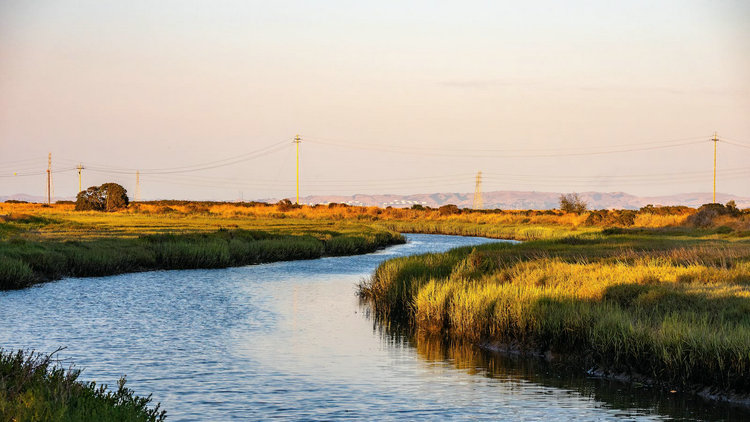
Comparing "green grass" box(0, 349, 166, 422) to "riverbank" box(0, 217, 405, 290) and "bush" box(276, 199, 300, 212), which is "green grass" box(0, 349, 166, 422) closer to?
"riverbank" box(0, 217, 405, 290)

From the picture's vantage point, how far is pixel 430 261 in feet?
113

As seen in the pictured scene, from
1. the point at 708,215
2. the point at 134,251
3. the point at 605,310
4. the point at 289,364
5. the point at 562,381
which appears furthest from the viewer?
the point at 708,215

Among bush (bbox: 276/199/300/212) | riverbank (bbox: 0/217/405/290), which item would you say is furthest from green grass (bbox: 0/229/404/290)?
bush (bbox: 276/199/300/212)

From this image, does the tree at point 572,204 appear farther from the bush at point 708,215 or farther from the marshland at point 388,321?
the marshland at point 388,321

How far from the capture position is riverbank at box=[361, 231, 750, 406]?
15.9m

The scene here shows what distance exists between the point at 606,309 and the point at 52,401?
14068mm

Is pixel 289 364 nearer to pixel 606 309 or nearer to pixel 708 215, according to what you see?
pixel 606 309

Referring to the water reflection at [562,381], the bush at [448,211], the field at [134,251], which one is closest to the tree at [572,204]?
the bush at [448,211]

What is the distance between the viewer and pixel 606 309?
19719 millimetres

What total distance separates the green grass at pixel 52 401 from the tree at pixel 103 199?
126 m

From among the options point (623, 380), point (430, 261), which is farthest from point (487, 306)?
point (430, 261)

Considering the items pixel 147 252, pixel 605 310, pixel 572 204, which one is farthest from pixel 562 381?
pixel 572 204

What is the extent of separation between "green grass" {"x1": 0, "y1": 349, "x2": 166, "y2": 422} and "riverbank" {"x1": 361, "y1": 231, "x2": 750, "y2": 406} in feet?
35.8

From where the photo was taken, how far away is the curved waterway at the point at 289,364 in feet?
48.5
